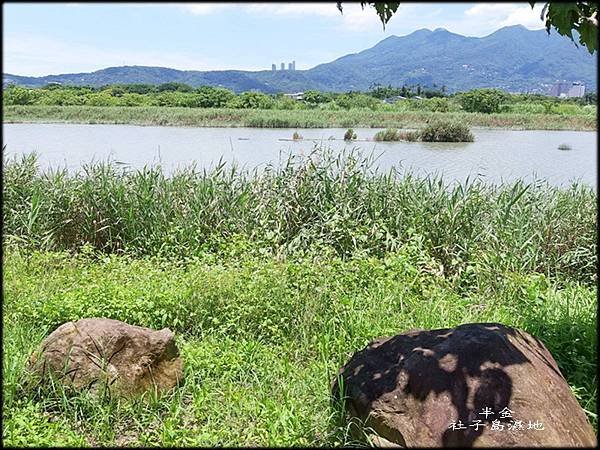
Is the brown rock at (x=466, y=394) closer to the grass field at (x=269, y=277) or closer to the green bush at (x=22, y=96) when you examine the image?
the grass field at (x=269, y=277)

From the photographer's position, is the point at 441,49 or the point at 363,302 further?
the point at 441,49

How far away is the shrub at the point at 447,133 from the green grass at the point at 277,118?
5.74 m

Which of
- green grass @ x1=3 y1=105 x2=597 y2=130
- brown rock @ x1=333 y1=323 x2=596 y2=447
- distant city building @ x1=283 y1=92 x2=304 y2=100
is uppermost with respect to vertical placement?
distant city building @ x1=283 y1=92 x2=304 y2=100

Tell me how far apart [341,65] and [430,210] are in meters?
40.4

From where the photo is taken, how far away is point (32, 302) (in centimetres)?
348

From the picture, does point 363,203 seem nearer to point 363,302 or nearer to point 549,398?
point 363,302

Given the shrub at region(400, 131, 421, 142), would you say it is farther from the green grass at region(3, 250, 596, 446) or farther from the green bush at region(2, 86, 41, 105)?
the green bush at region(2, 86, 41, 105)

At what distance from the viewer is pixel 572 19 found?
244 cm

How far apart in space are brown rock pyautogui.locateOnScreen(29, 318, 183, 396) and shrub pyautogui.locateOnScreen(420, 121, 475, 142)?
1466 centimetres

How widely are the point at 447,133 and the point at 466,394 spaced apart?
15.4 metres

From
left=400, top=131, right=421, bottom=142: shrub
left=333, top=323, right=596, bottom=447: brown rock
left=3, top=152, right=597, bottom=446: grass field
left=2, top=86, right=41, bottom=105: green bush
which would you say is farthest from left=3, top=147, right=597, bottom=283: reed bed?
Answer: left=2, top=86, right=41, bottom=105: green bush

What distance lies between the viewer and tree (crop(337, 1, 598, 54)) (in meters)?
2.34

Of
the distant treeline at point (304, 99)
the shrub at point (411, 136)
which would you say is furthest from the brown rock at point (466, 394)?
the distant treeline at point (304, 99)

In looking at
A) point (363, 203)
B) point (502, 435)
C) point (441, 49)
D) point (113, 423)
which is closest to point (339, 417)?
point (502, 435)
